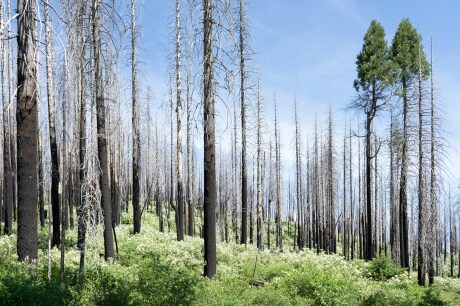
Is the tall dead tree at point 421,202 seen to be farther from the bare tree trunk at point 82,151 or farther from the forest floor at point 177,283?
the bare tree trunk at point 82,151

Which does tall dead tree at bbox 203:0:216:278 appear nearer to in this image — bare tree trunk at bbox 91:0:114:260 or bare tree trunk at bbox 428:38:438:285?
bare tree trunk at bbox 91:0:114:260

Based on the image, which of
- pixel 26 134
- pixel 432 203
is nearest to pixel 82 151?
pixel 26 134

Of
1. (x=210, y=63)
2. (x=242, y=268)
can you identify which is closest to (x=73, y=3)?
(x=210, y=63)

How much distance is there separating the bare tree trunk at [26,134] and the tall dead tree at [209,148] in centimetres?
418

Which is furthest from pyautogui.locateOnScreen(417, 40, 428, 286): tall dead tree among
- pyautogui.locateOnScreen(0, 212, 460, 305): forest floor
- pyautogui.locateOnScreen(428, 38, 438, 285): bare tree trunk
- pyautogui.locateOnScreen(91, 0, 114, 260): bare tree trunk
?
pyautogui.locateOnScreen(91, 0, 114, 260): bare tree trunk

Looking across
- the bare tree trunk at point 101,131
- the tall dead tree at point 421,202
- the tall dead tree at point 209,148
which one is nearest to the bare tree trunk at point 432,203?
the tall dead tree at point 421,202

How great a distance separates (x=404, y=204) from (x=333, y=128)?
17.1 metres

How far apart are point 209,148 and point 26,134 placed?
4.49m

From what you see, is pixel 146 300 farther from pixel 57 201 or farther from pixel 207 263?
pixel 57 201

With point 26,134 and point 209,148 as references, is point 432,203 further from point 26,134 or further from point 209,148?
point 26,134

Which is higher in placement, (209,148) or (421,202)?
(209,148)

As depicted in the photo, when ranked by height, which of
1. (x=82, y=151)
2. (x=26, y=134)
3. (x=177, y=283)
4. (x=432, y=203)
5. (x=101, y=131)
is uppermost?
(x=101, y=131)

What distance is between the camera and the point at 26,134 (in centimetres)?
810

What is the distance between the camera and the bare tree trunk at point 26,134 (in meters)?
8.06
